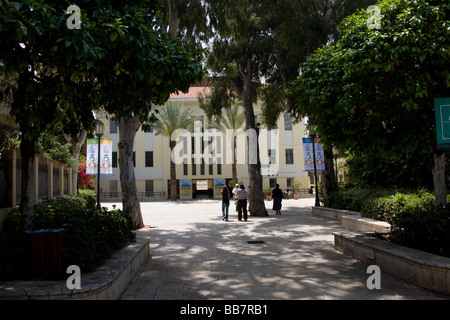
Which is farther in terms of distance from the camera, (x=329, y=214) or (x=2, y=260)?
(x=329, y=214)

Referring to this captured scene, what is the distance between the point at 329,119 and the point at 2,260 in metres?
5.83

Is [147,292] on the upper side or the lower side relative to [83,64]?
lower

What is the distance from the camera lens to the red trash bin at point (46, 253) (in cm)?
473

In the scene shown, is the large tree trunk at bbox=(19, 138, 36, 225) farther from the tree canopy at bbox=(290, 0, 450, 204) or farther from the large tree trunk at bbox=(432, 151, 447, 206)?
the large tree trunk at bbox=(432, 151, 447, 206)

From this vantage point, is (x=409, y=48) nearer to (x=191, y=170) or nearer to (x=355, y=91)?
(x=355, y=91)

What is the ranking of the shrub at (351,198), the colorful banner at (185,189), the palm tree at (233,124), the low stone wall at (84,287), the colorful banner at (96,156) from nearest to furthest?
the low stone wall at (84,287), the shrub at (351,198), the colorful banner at (96,156), the palm tree at (233,124), the colorful banner at (185,189)

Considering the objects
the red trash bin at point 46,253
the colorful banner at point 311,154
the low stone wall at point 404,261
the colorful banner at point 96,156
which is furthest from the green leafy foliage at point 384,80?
→ the colorful banner at point 96,156

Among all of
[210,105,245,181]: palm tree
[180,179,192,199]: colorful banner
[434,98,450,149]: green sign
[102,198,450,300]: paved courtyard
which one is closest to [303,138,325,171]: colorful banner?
[102,198,450,300]: paved courtyard

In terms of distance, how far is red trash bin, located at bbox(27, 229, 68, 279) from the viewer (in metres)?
4.73

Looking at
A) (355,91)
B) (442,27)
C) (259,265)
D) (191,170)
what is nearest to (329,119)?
(355,91)

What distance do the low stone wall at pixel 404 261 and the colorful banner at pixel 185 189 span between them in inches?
1570

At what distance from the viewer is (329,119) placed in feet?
23.6

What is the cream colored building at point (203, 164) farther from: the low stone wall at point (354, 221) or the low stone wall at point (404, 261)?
the low stone wall at point (404, 261)

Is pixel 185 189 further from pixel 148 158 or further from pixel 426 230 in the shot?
pixel 426 230
